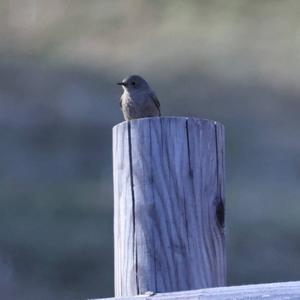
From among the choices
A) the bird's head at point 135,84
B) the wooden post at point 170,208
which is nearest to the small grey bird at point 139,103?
the bird's head at point 135,84

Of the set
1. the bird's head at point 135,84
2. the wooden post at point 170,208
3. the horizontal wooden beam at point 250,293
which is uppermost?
the bird's head at point 135,84

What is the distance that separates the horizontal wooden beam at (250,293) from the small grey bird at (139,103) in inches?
192

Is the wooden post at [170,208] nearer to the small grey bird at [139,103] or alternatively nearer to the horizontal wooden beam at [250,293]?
the horizontal wooden beam at [250,293]

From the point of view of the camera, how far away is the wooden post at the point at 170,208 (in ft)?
10.4

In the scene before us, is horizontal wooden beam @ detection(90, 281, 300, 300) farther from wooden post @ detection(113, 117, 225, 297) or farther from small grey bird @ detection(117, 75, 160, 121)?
small grey bird @ detection(117, 75, 160, 121)

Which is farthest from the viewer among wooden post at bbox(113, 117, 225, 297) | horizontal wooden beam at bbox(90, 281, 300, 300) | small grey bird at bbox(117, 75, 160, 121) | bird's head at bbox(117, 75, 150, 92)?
bird's head at bbox(117, 75, 150, 92)

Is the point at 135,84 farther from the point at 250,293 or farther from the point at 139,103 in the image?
the point at 250,293

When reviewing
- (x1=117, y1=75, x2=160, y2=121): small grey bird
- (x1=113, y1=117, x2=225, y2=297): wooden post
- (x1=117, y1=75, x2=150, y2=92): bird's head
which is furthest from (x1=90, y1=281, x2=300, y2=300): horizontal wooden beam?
(x1=117, y1=75, x2=150, y2=92): bird's head

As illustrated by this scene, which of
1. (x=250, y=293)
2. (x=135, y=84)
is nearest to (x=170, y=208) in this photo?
(x=250, y=293)

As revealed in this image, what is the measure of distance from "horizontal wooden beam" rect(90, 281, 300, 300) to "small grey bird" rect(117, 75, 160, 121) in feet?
16.0

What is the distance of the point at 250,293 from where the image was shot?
281cm

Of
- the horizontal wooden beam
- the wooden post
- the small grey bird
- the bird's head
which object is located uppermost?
the bird's head

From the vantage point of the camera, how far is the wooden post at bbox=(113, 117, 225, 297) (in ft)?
10.4

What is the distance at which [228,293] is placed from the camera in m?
2.83
